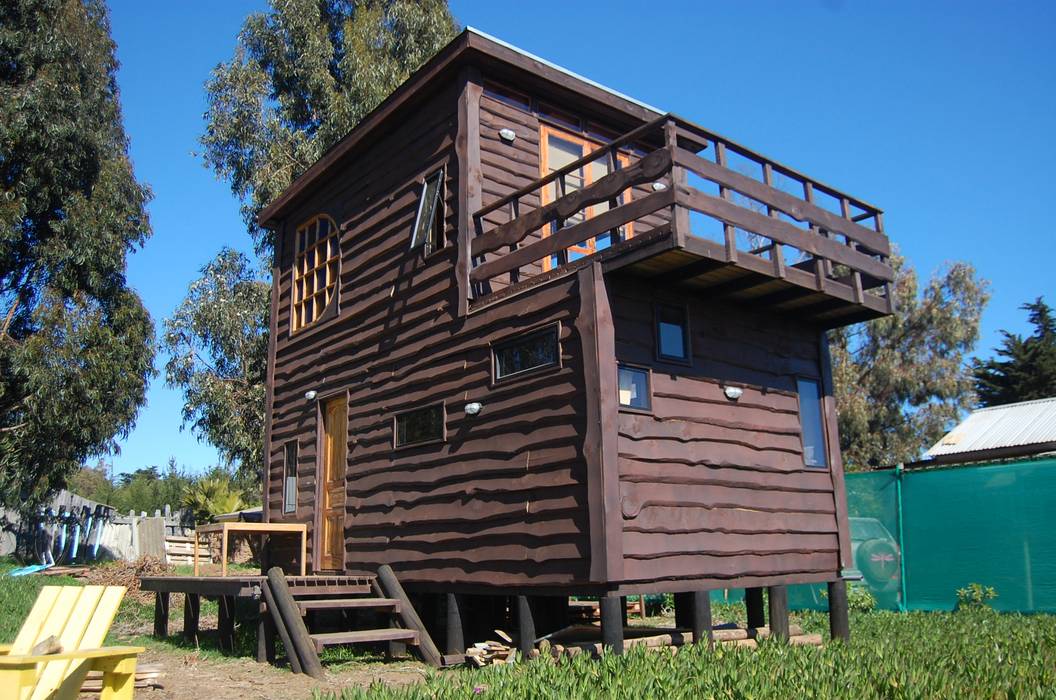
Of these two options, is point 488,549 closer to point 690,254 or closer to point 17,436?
point 690,254

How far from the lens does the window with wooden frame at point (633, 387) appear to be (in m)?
8.62

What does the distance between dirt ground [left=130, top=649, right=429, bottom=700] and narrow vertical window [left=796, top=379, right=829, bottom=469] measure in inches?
196

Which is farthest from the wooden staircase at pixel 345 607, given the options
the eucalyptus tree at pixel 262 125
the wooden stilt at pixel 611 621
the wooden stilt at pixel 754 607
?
the eucalyptus tree at pixel 262 125

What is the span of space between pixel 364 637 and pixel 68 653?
3.85m

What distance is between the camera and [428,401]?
10.7 m

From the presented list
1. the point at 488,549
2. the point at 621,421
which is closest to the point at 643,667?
the point at 621,421

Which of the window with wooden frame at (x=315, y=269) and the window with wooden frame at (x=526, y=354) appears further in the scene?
the window with wooden frame at (x=315, y=269)

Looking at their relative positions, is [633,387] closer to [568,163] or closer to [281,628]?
[568,163]

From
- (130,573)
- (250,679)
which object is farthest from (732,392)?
(130,573)

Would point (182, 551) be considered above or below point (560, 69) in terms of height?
below

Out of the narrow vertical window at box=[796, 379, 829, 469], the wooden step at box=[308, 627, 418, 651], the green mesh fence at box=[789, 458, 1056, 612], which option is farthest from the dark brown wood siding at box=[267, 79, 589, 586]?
the green mesh fence at box=[789, 458, 1056, 612]

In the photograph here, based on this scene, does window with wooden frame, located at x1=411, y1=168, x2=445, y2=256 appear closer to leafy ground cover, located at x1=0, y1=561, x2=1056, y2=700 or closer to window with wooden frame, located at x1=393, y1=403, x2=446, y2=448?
window with wooden frame, located at x1=393, y1=403, x2=446, y2=448

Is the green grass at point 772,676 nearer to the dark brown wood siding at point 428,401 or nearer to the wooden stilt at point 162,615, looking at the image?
the dark brown wood siding at point 428,401

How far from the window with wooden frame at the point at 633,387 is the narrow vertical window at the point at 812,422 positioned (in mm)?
A: 2589
